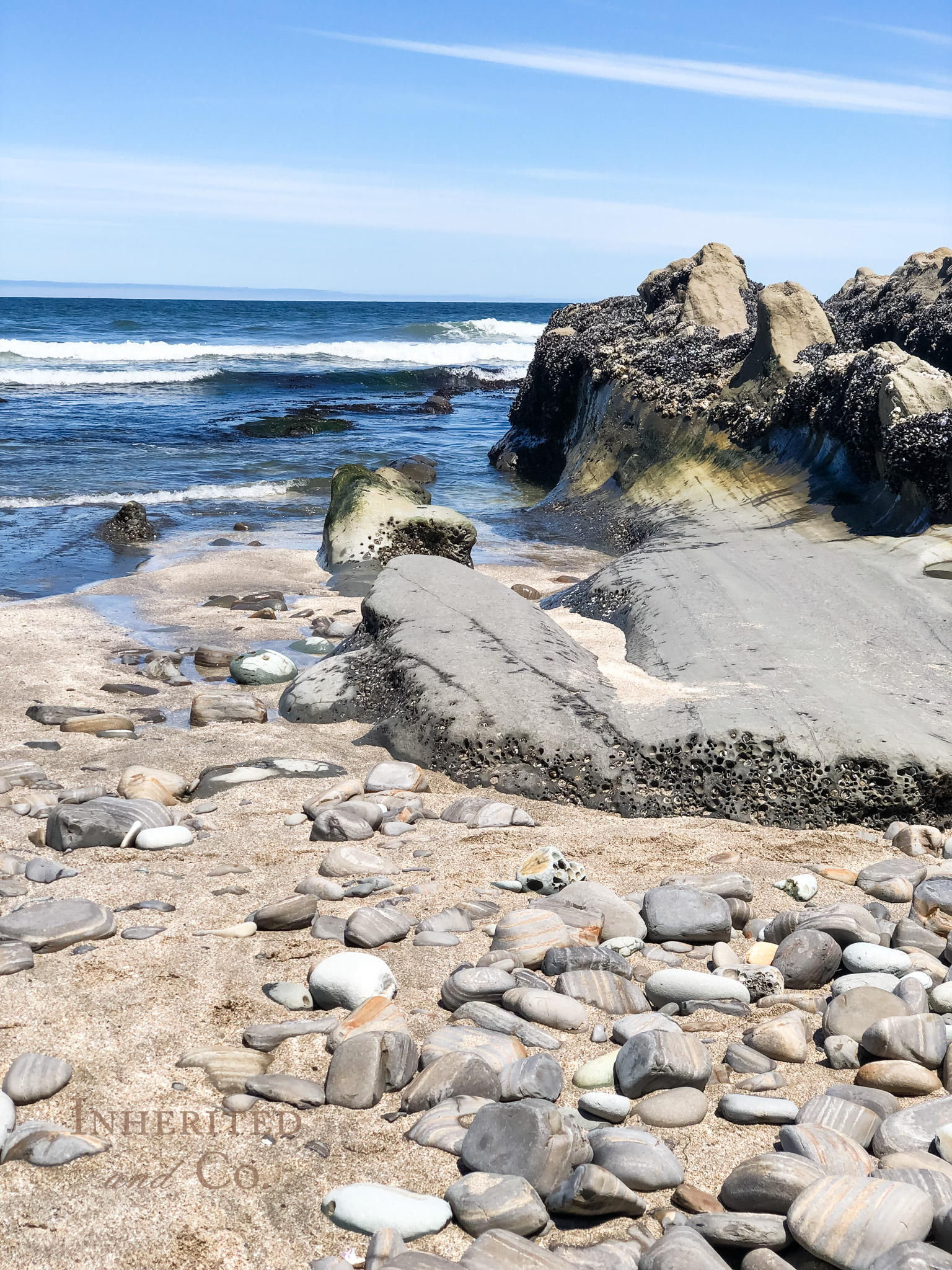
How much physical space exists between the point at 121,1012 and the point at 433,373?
3353 centimetres

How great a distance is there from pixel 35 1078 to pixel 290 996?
614mm

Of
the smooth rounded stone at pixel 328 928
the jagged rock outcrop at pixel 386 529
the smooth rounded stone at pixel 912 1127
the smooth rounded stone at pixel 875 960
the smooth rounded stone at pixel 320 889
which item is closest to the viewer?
the smooth rounded stone at pixel 912 1127

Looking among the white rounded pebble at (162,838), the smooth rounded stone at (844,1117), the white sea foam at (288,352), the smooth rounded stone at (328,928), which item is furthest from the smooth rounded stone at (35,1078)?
the white sea foam at (288,352)

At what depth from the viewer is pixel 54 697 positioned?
5.50m

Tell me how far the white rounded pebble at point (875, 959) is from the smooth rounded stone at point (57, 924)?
1.99m

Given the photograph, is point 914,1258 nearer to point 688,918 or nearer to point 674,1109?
point 674,1109

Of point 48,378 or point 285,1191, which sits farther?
point 48,378

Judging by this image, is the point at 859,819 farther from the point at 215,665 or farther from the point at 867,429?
the point at 867,429

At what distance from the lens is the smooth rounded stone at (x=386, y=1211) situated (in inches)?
70.4

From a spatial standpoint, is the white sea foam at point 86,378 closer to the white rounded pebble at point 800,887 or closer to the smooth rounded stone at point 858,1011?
the white rounded pebble at point 800,887

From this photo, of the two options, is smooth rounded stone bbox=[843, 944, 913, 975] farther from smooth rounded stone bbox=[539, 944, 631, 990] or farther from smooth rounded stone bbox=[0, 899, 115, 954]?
smooth rounded stone bbox=[0, 899, 115, 954]

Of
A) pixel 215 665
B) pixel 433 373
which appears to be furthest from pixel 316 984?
pixel 433 373

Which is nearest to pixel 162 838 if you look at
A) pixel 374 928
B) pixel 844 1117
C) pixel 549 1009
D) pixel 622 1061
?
pixel 374 928

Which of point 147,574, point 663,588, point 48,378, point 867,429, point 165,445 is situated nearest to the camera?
point 663,588
